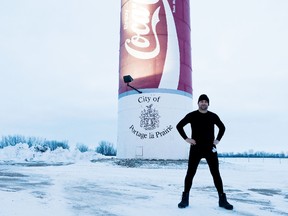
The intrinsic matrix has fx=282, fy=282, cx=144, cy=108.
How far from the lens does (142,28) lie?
17172 mm

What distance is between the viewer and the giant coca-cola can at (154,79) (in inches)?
631

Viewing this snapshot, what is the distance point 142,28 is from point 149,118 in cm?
559

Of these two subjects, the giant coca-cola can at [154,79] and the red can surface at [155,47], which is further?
the red can surface at [155,47]

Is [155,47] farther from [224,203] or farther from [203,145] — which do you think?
[224,203]

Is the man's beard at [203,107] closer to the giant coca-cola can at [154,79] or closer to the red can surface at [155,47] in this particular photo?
the giant coca-cola can at [154,79]

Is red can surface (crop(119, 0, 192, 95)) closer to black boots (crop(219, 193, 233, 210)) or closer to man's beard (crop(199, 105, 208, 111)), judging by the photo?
man's beard (crop(199, 105, 208, 111))


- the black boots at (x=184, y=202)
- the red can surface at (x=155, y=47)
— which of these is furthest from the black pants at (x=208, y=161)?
the red can surface at (x=155, y=47)

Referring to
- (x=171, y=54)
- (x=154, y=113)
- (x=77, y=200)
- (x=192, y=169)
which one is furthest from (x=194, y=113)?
(x=171, y=54)

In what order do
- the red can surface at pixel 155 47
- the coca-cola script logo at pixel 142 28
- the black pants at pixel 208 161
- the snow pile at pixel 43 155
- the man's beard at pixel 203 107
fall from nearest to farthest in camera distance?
the black pants at pixel 208 161 → the man's beard at pixel 203 107 → the red can surface at pixel 155 47 → the coca-cola script logo at pixel 142 28 → the snow pile at pixel 43 155

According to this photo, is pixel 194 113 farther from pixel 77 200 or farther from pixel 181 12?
pixel 181 12

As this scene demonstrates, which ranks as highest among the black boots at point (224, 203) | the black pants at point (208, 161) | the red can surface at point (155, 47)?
the red can surface at point (155, 47)

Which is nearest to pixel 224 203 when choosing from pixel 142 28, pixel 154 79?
pixel 154 79

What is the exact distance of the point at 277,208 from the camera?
14.6ft

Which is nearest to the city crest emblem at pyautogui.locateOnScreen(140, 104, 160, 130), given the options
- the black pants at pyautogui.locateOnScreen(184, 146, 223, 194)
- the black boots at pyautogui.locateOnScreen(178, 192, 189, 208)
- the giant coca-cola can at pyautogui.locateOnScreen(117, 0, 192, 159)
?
the giant coca-cola can at pyautogui.locateOnScreen(117, 0, 192, 159)
